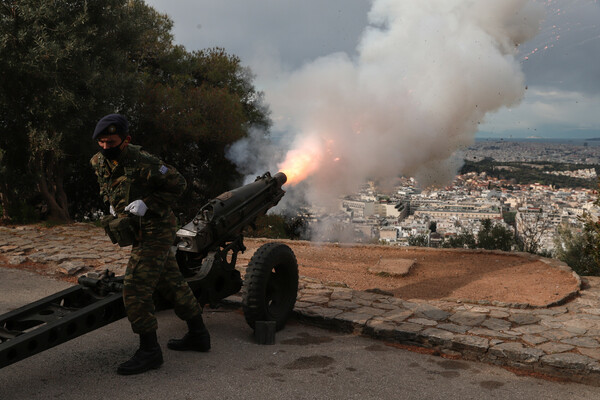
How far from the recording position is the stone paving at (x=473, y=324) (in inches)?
175

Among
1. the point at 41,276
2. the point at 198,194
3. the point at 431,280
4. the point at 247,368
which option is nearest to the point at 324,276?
the point at 431,280

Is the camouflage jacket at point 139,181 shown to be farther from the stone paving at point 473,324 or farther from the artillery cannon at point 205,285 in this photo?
the stone paving at point 473,324

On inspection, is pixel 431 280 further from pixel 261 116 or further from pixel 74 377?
pixel 261 116

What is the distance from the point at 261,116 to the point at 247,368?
17.0m

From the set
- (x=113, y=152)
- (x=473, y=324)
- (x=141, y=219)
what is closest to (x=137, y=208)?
(x=141, y=219)

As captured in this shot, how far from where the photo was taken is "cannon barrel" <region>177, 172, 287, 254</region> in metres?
4.82

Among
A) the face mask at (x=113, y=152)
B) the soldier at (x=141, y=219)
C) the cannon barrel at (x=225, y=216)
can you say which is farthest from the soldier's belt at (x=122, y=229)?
the cannon barrel at (x=225, y=216)

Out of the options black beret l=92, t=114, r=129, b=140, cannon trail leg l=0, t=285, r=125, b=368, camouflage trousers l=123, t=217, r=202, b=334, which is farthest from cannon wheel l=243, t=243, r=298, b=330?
black beret l=92, t=114, r=129, b=140

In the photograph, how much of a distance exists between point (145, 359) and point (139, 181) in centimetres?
142

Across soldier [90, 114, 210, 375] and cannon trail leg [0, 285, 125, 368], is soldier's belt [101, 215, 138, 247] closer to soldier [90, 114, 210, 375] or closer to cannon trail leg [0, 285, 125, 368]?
soldier [90, 114, 210, 375]

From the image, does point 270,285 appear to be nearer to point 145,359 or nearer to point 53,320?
point 145,359

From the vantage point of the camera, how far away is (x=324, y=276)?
7.72 m

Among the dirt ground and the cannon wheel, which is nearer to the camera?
the cannon wheel

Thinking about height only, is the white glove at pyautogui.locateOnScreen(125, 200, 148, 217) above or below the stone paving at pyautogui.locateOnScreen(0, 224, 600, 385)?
above
